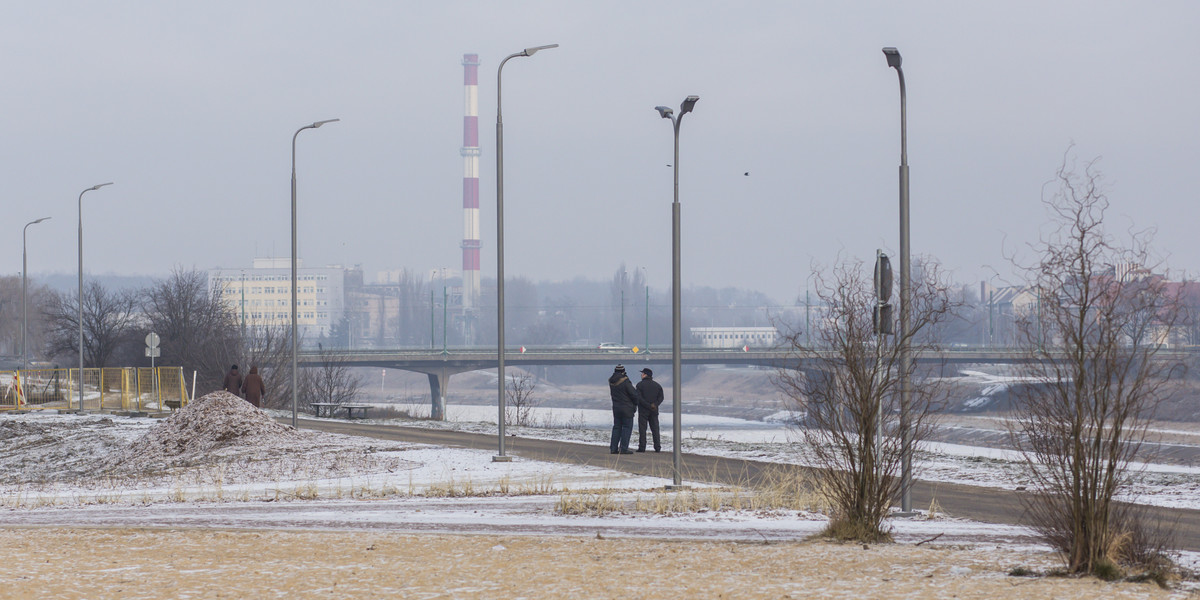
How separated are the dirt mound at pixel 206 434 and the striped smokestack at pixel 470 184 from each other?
130887mm

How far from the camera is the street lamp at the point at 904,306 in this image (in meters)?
11.9

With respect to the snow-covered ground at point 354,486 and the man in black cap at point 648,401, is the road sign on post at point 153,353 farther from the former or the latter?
the man in black cap at point 648,401

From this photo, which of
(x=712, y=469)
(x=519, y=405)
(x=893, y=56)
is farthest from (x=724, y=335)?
(x=893, y=56)

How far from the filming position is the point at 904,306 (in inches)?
488

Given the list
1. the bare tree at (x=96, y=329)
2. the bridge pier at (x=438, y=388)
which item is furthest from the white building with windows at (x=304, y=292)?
the bare tree at (x=96, y=329)

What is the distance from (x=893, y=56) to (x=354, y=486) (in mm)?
10377

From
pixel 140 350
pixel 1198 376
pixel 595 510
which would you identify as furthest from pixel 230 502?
pixel 1198 376

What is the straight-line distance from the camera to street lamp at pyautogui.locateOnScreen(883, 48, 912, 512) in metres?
11.9

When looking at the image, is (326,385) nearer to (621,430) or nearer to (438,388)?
(438,388)

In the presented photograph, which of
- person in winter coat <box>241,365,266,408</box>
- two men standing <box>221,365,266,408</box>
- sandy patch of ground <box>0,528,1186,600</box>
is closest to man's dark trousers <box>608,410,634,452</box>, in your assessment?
sandy patch of ground <box>0,528,1186,600</box>

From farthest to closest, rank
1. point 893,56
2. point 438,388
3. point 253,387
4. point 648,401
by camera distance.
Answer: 1. point 438,388
2. point 253,387
3. point 648,401
4. point 893,56

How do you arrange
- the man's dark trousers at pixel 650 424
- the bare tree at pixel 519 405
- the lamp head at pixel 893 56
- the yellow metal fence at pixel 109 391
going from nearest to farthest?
the lamp head at pixel 893 56
the man's dark trousers at pixel 650 424
the yellow metal fence at pixel 109 391
the bare tree at pixel 519 405

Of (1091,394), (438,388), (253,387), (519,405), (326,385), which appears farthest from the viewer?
(438,388)

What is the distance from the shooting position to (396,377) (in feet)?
476
